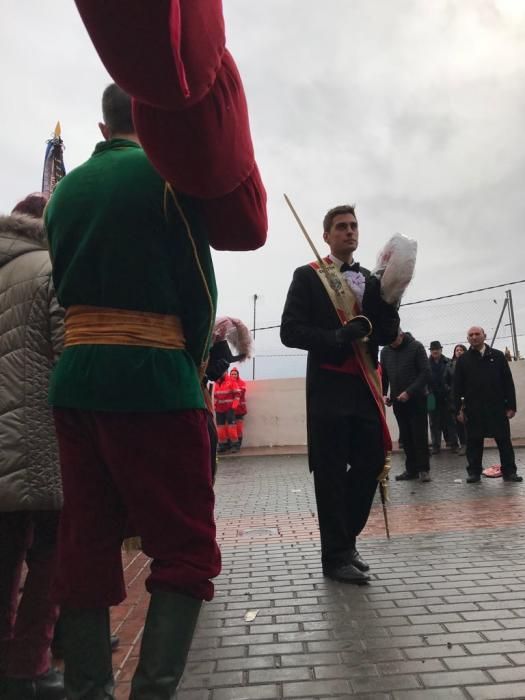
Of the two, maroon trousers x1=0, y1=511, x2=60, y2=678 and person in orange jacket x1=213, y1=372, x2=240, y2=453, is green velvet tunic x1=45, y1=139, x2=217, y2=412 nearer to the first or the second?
maroon trousers x1=0, y1=511, x2=60, y2=678

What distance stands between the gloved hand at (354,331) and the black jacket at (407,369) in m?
5.20

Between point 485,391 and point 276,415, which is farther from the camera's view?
point 276,415

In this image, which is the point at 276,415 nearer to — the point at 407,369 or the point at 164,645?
the point at 407,369

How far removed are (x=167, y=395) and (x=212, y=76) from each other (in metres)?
0.80

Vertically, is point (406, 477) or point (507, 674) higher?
point (406, 477)

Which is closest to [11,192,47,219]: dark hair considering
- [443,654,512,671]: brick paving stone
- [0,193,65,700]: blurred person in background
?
[0,193,65,700]: blurred person in background

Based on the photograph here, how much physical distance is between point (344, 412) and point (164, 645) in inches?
87.8

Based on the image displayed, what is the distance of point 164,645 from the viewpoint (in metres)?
1.56

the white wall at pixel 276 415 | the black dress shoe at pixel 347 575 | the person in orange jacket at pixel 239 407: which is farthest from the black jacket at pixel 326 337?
the white wall at pixel 276 415

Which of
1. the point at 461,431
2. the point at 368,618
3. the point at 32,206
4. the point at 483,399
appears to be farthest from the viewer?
the point at 461,431

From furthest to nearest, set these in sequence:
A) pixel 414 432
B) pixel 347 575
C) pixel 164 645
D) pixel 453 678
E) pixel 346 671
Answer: pixel 414 432 < pixel 347 575 < pixel 346 671 < pixel 453 678 < pixel 164 645

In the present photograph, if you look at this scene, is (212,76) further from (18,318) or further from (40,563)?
(40,563)

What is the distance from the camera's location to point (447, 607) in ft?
9.94

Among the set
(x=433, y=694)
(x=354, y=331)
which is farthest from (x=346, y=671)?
(x=354, y=331)
